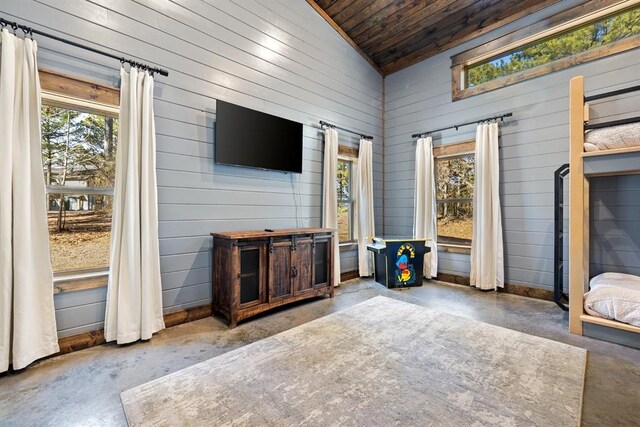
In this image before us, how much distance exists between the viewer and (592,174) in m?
2.51

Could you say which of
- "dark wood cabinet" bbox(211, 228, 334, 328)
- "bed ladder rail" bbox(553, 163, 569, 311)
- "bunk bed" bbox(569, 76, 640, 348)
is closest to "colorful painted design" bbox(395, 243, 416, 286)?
"dark wood cabinet" bbox(211, 228, 334, 328)

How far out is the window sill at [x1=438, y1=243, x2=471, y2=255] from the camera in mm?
4160

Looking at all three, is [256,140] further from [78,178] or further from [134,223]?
[78,178]

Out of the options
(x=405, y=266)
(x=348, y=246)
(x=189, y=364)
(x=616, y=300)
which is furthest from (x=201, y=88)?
(x=616, y=300)

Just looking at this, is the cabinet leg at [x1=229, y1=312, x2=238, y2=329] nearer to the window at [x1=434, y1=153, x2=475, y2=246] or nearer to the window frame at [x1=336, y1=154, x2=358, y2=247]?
the window frame at [x1=336, y1=154, x2=358, y2=247]

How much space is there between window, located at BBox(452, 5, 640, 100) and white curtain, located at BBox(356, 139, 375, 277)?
63.7 inches

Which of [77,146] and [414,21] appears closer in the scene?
[77,146]

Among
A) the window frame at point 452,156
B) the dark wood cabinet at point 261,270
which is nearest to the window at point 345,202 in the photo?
the dark wood cabinet at point 261,270

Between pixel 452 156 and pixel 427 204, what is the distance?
84cm

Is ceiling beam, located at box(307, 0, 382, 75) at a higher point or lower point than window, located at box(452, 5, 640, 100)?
higher

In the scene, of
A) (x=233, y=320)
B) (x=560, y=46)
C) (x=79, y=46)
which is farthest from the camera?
(x=560, y=46)

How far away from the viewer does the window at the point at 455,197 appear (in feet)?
14.1

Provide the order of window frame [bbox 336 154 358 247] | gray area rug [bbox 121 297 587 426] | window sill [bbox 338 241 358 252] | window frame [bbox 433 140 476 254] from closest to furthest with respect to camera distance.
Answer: gray area rug [bbox 121 297 587 426]
window frame [bbox 433 140 476 254]
window sill [bbox 338 241 358 252]
window frame [bbox 336 154 358 247]

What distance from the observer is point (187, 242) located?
9.20 feet
